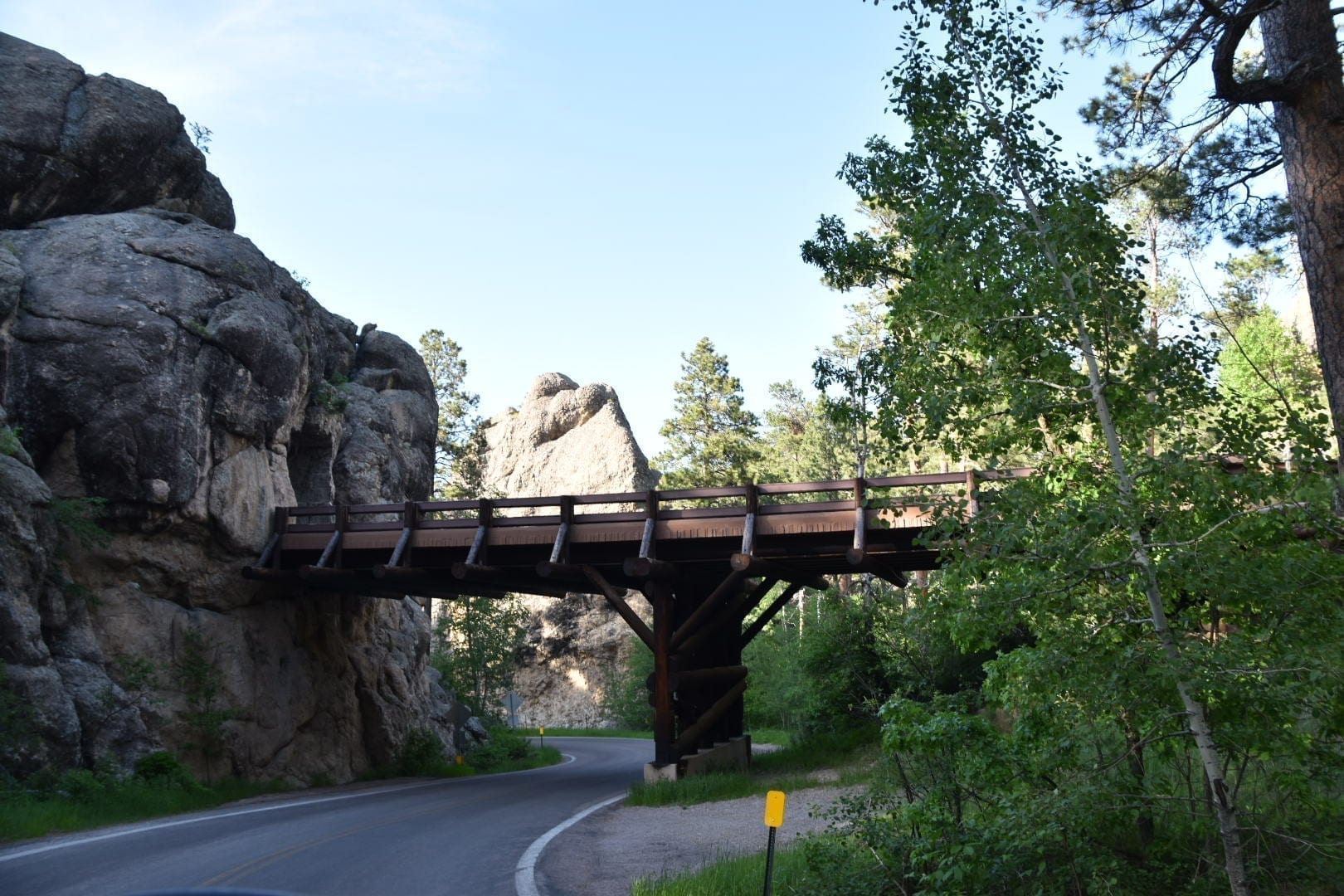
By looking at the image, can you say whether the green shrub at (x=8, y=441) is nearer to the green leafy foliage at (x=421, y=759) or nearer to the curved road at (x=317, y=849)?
the curved road at (x=317, y=849)

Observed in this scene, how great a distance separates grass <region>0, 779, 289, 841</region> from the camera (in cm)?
1271

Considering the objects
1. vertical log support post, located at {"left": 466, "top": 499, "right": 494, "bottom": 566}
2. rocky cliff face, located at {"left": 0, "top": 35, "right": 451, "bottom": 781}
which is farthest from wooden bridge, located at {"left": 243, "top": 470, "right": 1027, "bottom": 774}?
rocky cliff face, located at {"left": 0, "top": 35, "right": 451, "bottom": 781}

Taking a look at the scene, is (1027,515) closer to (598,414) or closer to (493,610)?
(493,610)

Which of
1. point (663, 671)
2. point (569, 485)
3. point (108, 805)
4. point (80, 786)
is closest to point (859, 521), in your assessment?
point (663, 671)

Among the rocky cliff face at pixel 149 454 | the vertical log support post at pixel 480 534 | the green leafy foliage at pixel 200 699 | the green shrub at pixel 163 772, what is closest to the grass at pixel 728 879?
the rocky cliff face at pixel 149 454

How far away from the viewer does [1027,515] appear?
742cm

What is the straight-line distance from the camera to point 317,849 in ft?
38.1

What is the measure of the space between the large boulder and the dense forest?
63.7 feet

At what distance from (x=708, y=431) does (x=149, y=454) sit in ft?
140

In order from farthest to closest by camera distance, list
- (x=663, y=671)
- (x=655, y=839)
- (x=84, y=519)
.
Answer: (x=663, y=671)
(x=84, y=519)
(x=655, y=839)

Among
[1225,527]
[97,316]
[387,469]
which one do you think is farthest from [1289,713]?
[387,469]

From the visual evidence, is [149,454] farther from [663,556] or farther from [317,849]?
[317,849]

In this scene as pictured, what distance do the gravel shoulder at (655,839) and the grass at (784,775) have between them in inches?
15.8

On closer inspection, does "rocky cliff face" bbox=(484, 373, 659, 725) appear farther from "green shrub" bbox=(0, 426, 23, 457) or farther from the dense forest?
the dense forest
